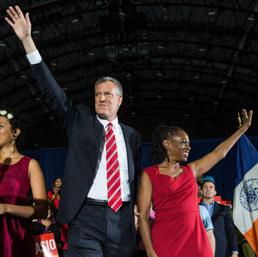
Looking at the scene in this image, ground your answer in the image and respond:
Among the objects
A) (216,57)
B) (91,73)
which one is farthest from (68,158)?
(91,73)

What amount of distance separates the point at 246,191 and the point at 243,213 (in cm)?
24

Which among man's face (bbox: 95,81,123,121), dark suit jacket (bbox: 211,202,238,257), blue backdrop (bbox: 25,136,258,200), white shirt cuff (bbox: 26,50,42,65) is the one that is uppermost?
blue backdrop (bbox: 25,136,258,200)

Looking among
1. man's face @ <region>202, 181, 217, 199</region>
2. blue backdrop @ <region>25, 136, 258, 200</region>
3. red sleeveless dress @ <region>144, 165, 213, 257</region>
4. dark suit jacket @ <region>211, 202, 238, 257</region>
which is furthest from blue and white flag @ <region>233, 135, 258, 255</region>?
blue backdrop @ <region>25, 136, 258, 200</region>

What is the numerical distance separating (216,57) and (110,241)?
22.1 meters

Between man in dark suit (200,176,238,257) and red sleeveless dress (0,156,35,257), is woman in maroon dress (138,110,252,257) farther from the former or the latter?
man in dark suit (200,176,238,257)

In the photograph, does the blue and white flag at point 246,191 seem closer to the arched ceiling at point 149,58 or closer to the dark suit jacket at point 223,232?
the dark suit jacket at point 223,232

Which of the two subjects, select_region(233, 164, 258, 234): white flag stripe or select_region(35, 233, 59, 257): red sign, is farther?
select_region(233, 164, 258, 234): white flag stripe

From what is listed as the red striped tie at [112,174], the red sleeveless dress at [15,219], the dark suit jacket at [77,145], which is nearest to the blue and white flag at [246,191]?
the dark suit jacket at [77,145]

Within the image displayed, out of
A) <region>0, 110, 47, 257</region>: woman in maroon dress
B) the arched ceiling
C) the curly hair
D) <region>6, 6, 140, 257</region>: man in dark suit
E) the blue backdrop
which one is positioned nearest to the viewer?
<region>0, 110, 47, 257</region>: woman in maroon dress

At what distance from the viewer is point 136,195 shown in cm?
314

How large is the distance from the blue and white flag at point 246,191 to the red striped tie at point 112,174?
292cm

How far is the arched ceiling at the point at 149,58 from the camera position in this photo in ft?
60.5

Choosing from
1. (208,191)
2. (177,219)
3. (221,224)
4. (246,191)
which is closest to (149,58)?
(246,191)

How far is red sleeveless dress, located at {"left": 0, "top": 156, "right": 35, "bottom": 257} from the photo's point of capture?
8.89 ft
